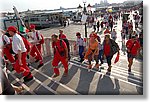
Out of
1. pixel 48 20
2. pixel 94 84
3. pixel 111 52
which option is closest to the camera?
pixel 94 84

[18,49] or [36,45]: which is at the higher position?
[18,49]

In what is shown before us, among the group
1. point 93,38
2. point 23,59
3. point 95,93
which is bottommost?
point 95,93

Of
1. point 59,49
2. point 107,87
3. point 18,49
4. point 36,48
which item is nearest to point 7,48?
point 18,49

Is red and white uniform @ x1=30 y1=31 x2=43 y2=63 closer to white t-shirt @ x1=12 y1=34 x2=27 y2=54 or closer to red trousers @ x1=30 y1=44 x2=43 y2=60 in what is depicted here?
red trousers @ x1=30 y1=44 x2=43 y2=60

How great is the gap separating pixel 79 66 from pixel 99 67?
718mm

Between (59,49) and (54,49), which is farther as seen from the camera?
(54,49)

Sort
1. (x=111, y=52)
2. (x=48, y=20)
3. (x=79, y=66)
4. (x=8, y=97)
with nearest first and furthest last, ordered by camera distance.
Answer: (x=8, y=97), (x=111, y=52), (x=79, y=66), (x=48, y=20)

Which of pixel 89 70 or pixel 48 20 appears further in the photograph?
pixel 48 20

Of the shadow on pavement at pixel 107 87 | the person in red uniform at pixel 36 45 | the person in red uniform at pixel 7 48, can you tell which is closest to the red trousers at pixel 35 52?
the person in red uniform at pixel 36 45

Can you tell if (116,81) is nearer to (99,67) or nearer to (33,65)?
(99,67)

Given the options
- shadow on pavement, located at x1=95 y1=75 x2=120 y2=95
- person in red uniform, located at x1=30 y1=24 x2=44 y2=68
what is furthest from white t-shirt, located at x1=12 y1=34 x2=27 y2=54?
shadow on pavement, located at x1=95 y1=75 x2=120 y2=95

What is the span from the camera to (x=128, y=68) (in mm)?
6738

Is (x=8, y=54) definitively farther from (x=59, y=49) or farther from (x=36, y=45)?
(x=59, y=49)

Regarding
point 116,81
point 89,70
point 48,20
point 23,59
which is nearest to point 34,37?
point 23,59
